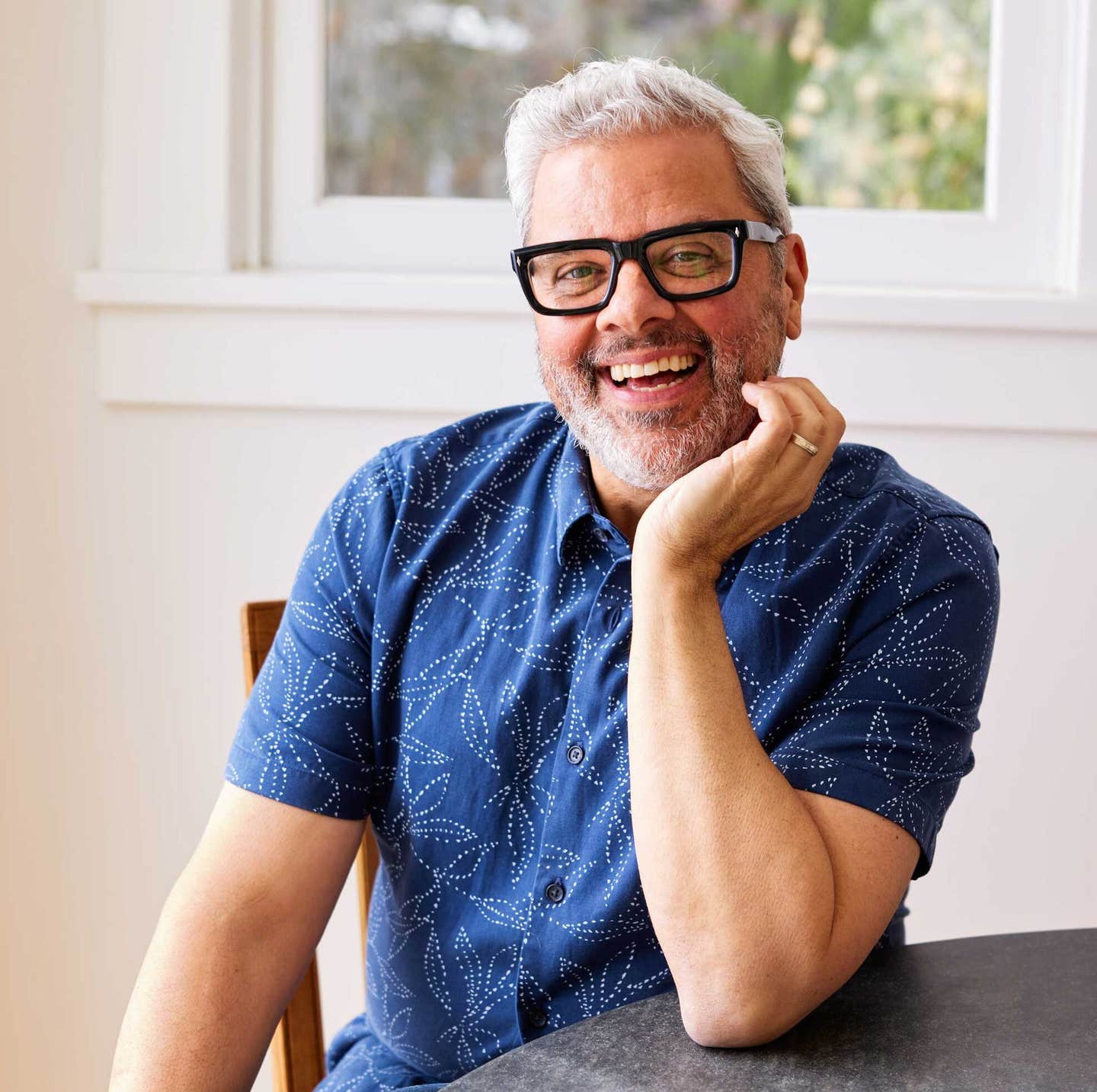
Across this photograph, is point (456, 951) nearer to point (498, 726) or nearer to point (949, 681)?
point (498, 726)

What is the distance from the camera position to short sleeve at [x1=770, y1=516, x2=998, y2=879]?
1104 millimetres

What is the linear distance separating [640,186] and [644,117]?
74mm

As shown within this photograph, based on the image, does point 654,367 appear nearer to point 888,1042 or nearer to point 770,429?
point 770,429

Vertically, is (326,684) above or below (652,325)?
below

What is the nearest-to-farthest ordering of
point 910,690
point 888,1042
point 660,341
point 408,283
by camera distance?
1. point 888,1042
2. point 910,690
3. point 660,341
4. point 408,283

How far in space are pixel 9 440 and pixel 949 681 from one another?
4.79ft

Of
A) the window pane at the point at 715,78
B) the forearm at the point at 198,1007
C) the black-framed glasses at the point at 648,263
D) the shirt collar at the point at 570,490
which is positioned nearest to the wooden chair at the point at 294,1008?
the forearm at the point at 198,1007

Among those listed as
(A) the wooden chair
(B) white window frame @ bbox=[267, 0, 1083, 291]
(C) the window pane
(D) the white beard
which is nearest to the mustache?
(D) the white beard

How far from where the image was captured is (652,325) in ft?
4.09

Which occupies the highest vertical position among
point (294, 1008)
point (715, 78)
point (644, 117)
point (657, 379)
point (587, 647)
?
point (715, 78)

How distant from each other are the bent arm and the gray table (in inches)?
14.7

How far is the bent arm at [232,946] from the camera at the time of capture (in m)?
1.20

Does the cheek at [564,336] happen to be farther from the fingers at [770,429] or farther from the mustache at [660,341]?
the fingers at [770,429]

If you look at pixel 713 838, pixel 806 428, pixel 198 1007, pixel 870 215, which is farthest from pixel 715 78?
pixel 198 1007
